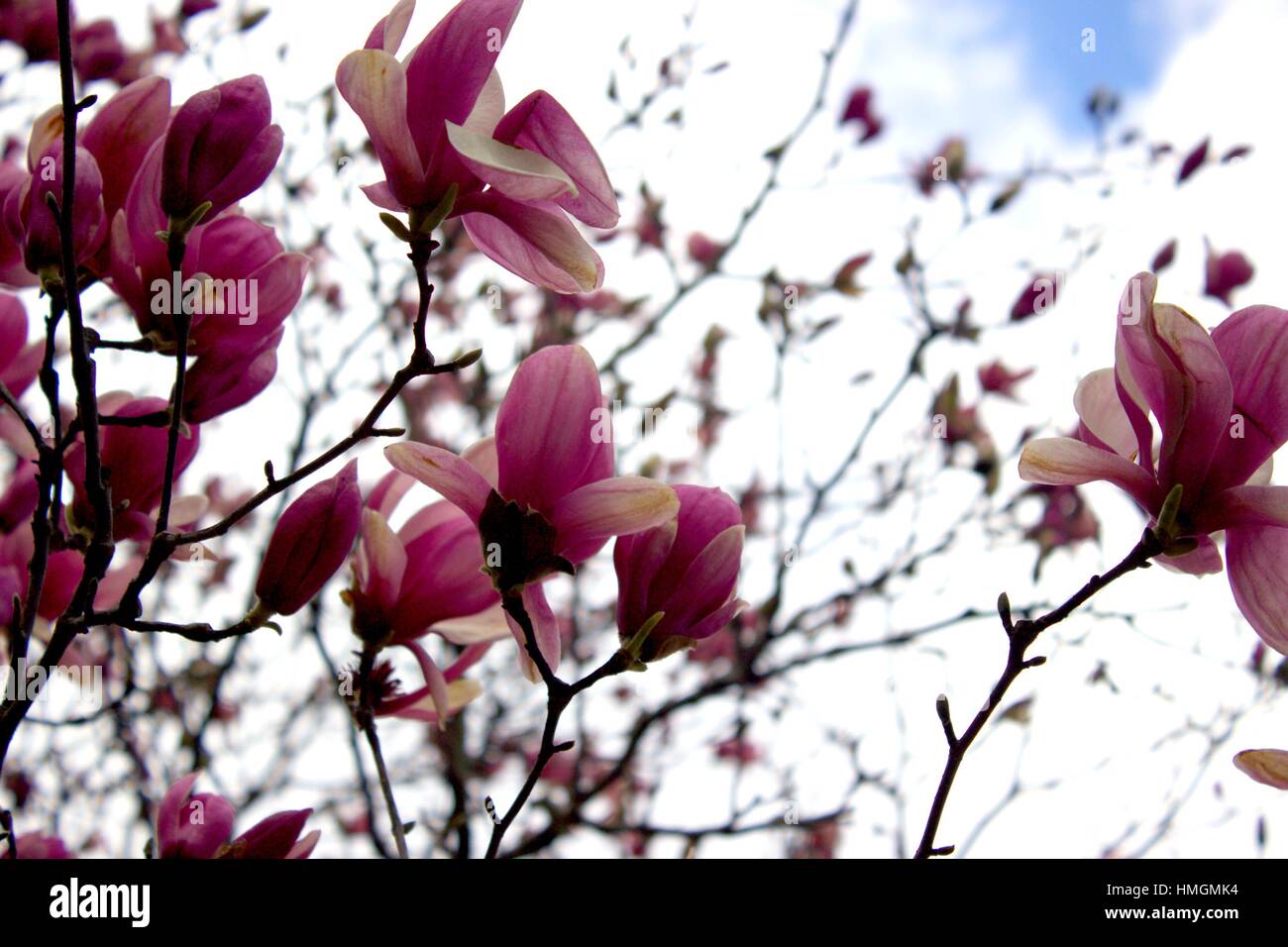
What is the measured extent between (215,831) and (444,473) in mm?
341

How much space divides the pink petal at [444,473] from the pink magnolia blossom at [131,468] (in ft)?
0.80

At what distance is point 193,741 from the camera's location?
207 centimetres

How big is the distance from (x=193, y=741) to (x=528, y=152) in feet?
5.92

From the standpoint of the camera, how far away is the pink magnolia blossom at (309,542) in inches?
29.5

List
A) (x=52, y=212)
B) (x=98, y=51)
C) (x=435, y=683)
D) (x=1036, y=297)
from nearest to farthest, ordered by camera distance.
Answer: (x=52, y=212)
(x=435, y=683)
(x=98, y=51)
(x=1036, y=297)

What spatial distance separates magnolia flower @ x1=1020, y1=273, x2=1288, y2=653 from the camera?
25.3 inches

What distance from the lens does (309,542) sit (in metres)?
0.76

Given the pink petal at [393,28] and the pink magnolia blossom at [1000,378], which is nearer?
the pink petal at [393,28]

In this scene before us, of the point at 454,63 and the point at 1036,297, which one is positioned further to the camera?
the point at 1036,297

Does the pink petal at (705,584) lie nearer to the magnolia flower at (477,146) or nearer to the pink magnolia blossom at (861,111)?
the magnolia flower at (477,146)

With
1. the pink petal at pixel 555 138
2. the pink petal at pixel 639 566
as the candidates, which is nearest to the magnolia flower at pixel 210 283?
the pink petal at pixel 555 138

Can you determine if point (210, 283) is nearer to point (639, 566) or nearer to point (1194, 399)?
point (639, 566)

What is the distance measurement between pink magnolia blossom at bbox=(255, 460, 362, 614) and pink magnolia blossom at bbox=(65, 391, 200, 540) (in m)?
0.13

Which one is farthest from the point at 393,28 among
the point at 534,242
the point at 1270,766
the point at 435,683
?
the point at 1270,766
